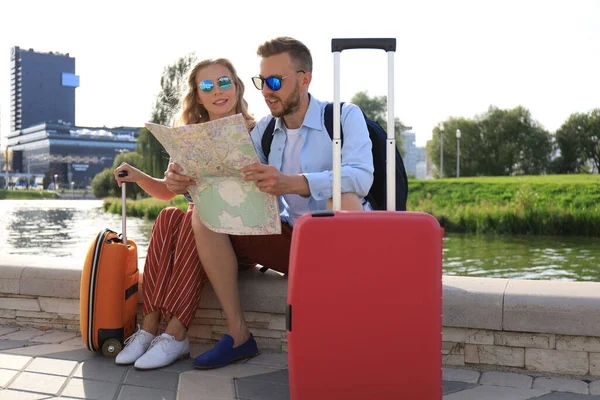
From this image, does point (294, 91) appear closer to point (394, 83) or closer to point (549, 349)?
point (394, 83)

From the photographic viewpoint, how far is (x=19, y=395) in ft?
6.73

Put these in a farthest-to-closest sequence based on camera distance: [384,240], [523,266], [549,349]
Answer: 1. [523,266]
2. [549,349]
3. [384,240]

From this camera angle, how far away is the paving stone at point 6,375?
2.17 m

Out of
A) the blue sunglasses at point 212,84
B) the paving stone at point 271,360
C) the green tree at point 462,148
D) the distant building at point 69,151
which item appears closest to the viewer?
the paving stone at point 271,360

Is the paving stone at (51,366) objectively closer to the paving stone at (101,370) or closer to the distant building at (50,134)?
the paving stone at (101,370)

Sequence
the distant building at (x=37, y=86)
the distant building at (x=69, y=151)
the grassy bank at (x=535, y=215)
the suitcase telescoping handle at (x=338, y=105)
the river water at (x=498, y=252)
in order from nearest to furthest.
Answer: the suitcase telescoping handle at (x=338, y=105)
the river water at (x=498, y=252)
the grassy bank at (x=535, y=215)
the distant building at (x=69, y=151)
the distant building at (x=37, y=86)

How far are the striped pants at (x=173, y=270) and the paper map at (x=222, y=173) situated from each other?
26 centimetres

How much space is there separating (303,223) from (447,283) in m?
0.89

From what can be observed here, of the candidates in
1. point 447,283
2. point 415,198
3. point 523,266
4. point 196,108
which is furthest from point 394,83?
point 415,198

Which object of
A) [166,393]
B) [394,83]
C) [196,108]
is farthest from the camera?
[196,108]

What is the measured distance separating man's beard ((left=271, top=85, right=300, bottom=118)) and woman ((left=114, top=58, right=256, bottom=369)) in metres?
0.37

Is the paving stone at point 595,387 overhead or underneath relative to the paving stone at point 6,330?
underneath

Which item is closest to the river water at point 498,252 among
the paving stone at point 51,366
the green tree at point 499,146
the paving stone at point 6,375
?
the paving stone at point 51,366

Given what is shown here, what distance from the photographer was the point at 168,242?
2490mm
